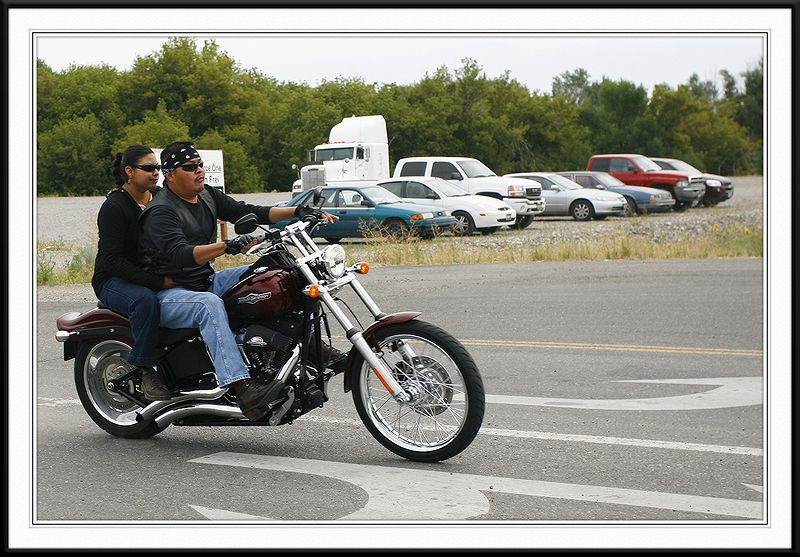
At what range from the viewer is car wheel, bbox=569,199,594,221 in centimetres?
3406

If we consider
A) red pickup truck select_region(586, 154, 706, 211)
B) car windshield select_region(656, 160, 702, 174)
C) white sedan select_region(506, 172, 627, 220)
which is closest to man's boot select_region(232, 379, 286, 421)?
white sedan select_region(506, 172, 627, 220)

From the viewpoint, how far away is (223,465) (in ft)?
21.0

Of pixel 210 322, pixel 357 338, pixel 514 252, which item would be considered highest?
pixel 514 252

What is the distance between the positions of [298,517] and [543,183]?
99.3ft

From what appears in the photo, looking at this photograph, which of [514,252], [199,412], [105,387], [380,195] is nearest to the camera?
[199,412]

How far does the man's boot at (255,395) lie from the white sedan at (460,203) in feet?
70.7

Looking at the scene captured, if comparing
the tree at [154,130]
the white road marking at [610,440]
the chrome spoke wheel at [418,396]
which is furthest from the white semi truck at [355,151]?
the chrome spoke wheel at [418,396]

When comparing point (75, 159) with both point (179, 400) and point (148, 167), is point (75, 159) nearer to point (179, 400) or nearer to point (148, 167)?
point (148, 167)

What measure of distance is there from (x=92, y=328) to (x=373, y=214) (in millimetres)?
18266

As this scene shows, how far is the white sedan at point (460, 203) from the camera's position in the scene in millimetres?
28266

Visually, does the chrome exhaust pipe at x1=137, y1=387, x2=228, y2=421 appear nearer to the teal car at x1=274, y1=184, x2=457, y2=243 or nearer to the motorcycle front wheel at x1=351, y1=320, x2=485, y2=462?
the motorcycle front wheel at x1=351, y1=320, x2=485, y2=462

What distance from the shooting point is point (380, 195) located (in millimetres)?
26234

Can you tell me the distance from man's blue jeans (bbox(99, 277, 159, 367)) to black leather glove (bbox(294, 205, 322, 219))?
1.02 meters

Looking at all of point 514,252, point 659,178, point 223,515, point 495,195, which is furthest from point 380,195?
point 223,515
